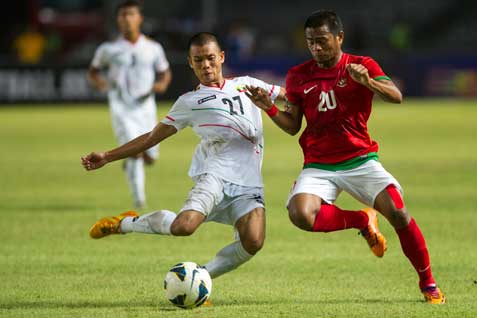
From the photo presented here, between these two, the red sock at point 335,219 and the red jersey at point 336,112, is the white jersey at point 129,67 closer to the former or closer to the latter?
the red jersey at point 336,112

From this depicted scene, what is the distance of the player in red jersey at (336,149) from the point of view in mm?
7578

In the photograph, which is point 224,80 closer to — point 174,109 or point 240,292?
point 174,109

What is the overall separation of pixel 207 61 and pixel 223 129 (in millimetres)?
513

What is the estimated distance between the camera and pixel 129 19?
12969mm

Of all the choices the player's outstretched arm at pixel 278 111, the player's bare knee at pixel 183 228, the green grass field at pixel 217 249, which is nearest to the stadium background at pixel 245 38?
the green grass field at pixel 217 249

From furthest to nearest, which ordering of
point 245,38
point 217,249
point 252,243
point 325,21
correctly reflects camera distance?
point 245,38, point 217,249, point 325,21, point 252,243

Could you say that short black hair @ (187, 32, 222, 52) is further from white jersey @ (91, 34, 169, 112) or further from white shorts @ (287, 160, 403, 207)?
white jersey @ (91, 34, 169, 112)

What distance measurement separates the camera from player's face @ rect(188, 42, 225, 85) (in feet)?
25.7

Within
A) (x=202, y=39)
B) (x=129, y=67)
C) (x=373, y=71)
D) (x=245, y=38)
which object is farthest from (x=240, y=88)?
(x=245, y=38)

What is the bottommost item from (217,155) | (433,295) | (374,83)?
(433,295)

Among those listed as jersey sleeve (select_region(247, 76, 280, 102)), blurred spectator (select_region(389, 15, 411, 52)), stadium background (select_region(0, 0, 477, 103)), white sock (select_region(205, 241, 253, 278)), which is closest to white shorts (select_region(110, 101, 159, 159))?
jersey sleeve (select_region(247, 76, 280, 102))

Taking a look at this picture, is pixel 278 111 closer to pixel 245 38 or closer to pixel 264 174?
pixel 264 174

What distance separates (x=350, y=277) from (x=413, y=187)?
6.57 meters

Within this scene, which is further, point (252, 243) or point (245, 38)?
point (245, 38)
